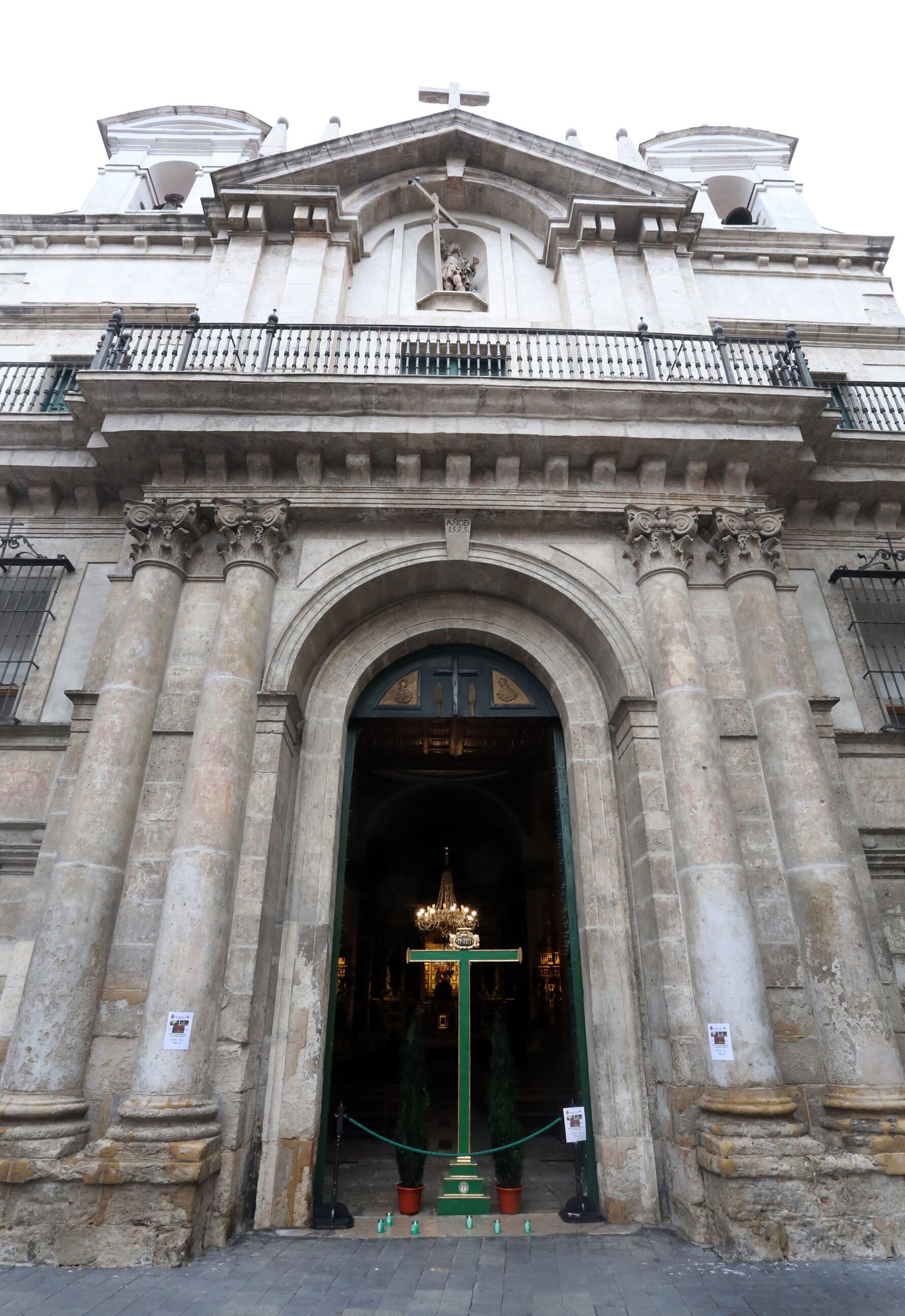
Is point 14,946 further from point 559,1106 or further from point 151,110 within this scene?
point 151,110

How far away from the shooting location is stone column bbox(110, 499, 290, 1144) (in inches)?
231

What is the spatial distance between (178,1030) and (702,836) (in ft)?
16.5

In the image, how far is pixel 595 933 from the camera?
7.44 meters

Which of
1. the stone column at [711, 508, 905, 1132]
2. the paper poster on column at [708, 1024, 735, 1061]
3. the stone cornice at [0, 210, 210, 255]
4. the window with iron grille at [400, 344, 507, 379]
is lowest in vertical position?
the paper poster on column at [708, 1024, 735, 1061]

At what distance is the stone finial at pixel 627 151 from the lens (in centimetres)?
1581

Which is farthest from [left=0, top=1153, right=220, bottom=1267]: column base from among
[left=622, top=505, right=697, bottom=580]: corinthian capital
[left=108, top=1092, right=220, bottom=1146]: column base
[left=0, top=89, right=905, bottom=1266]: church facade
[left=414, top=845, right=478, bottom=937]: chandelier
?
[left=414, top=845, right=478, bottom=937]: chandelier

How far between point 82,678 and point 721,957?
7762 millimetres

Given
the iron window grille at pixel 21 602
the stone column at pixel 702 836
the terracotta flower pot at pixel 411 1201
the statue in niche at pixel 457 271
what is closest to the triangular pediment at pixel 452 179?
the statue in niche at pixel 457 271

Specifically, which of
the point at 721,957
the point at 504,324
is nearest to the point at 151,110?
the point at 504,324

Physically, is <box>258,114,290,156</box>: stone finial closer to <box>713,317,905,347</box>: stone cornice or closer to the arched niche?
the arched niche

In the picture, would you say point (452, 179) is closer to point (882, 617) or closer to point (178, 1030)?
point (882, 617)

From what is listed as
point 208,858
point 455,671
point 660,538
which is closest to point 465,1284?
point 208,858

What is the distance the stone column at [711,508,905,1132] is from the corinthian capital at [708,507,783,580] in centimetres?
1

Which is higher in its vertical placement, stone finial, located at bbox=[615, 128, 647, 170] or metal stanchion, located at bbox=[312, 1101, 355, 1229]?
stone finial, located at bbox=[615, 128, 647, 170]
